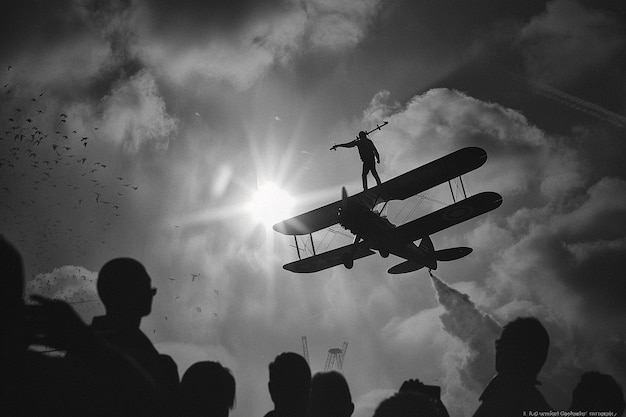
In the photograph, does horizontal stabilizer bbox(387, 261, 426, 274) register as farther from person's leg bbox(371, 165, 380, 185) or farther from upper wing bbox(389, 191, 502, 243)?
person's leg bbox(371, 165, 380, 185)

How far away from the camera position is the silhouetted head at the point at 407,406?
281 cm

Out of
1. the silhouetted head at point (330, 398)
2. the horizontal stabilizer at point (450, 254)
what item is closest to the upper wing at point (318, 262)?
the horizontal stabilizer at point (450, 254)

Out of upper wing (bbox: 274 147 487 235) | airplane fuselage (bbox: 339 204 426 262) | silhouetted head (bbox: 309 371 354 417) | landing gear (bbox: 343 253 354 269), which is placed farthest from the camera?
landing gear (bbox: 343 253 354 269)

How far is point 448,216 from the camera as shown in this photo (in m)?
20.4

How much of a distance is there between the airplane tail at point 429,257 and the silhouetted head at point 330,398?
21.2m

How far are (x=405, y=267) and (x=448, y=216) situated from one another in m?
6.15

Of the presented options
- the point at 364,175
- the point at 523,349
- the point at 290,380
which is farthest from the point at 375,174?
the point at 290,380

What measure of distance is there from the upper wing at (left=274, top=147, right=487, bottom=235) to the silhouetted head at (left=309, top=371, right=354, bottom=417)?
1616 centimetres

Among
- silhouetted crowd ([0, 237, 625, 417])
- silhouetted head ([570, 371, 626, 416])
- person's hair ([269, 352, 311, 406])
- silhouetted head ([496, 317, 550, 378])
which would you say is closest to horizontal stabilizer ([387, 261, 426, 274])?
silhouetted head ([570, 371, 626, 416])

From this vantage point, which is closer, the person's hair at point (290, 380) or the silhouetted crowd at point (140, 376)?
the silhouetted crowd at point (140, 376)

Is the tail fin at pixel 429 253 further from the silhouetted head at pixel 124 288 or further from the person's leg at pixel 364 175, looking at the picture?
the silhouetted head at pixel 124 288

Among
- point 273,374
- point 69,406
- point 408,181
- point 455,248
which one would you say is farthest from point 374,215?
point 69,406

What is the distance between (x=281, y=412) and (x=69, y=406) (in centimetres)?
197

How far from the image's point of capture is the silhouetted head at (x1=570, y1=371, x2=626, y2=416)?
12.4 ft
